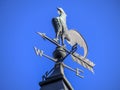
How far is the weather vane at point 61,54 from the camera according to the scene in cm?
763

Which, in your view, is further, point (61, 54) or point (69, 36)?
point (69, 36)

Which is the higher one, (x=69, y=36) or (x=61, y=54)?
(x=69, y=36)

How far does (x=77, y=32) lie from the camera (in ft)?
31.4

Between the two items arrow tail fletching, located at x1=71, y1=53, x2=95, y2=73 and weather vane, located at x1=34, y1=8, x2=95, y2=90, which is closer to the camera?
weather vane, located at x1=34, y1=8, x2=95, y2=90

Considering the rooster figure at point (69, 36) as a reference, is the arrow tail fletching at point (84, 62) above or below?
below

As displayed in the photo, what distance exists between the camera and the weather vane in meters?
7.63

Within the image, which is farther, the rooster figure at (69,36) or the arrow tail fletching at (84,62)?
the arrow tail fletching at (84,62)

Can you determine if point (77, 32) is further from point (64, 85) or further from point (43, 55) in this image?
point (64, 85)

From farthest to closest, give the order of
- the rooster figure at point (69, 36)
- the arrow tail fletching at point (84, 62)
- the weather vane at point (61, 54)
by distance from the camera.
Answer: the arrow tail fletching at point (84, 62) < the rooster figure at point (69, 36) < the weather vane at point (61, 54)

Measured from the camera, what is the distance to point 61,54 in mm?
8289

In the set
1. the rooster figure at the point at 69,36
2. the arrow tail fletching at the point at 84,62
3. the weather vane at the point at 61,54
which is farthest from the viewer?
the arrow tail fletching at the point at 84,62

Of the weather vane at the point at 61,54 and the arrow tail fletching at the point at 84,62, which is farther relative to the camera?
the arrow tail fletching at the point at 84,62

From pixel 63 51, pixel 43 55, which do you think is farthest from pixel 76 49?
pixel 43 55

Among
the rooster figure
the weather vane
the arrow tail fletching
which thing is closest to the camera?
the weather vane
